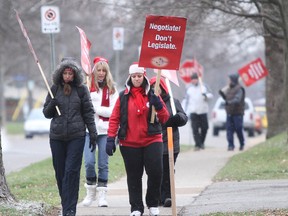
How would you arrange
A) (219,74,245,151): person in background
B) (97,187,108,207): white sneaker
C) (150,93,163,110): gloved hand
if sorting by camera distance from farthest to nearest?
(219,74,245,151): person in background, (97,187,108,207): white sneaker, (150,93,163,110): gloved hand

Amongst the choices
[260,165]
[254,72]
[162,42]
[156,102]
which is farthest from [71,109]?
[254,72]

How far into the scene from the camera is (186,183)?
14492 mm

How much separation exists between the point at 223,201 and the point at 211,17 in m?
11.8

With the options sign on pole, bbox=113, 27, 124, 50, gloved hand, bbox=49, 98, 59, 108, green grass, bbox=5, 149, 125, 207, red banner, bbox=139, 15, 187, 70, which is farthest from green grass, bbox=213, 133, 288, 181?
gloved hand, bbox=49, 98, 59, 108

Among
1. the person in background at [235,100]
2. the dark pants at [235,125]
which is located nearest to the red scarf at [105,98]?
the person in background at [235,100]

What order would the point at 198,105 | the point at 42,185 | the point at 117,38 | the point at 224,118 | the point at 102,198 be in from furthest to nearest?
1. the point at 224,118
2. the point at 198,105
3. the point at 117,38
4. the point at 42,185
5. the point at 102,198

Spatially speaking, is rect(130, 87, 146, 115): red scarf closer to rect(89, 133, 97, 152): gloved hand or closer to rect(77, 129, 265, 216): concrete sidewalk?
rect(89, 133, 97, 152): gloved hand

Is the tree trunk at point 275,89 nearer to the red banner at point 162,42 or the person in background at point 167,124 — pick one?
the person in background at point 167,124

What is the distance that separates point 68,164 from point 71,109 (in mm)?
600

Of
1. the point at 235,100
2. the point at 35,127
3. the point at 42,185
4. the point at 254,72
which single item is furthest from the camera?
the point at 35,127

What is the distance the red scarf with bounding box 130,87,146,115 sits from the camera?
30.9ft

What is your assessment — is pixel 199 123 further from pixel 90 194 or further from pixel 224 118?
pixel 224 118

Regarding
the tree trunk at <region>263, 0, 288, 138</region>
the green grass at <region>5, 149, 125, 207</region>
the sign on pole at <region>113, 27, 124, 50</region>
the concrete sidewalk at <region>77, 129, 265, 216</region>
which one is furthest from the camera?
the tree trunk at <region>263, 0, 288, 138</region>

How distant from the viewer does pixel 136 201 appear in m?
9.74
